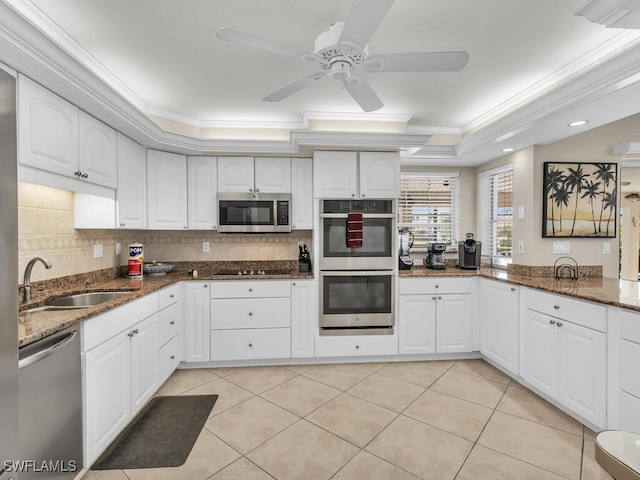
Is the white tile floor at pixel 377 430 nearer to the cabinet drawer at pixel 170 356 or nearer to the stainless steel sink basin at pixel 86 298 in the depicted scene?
the cabinet drawer at pixel 170 356

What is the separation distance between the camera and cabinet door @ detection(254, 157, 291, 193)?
3.43 metres

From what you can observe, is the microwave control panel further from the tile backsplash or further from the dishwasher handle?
the dishwasher handle

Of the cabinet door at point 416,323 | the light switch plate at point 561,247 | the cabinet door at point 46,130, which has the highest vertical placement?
the cabinet door at point 46,130

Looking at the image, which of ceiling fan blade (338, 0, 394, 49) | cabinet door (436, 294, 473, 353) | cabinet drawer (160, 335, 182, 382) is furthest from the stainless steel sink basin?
cabinet door (436, 294, 473, 353)

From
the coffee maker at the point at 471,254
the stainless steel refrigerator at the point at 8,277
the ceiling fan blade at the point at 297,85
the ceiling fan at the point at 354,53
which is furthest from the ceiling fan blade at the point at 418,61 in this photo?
the coffee maker at the point at 471,254

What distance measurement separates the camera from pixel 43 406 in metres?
1.42

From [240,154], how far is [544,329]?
10.3ft

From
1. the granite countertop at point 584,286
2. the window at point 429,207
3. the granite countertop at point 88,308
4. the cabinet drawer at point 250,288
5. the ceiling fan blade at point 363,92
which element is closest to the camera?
the granite countertop at point 88,308

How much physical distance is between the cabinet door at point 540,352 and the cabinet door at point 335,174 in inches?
74.9

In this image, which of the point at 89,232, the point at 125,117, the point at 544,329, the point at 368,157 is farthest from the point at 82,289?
the point at 544,329

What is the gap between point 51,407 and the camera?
57.5 inches

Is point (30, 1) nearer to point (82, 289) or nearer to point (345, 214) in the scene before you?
point (82, 289)

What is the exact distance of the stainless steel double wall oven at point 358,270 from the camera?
3275mm

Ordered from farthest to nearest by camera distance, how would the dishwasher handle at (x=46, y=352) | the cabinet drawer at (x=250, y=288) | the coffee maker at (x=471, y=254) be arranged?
the coffee maker at (x=471, y=254) → the cabinet drawer at (x=250, y=288) → the dishwasher handle at (x=46, y=352)
